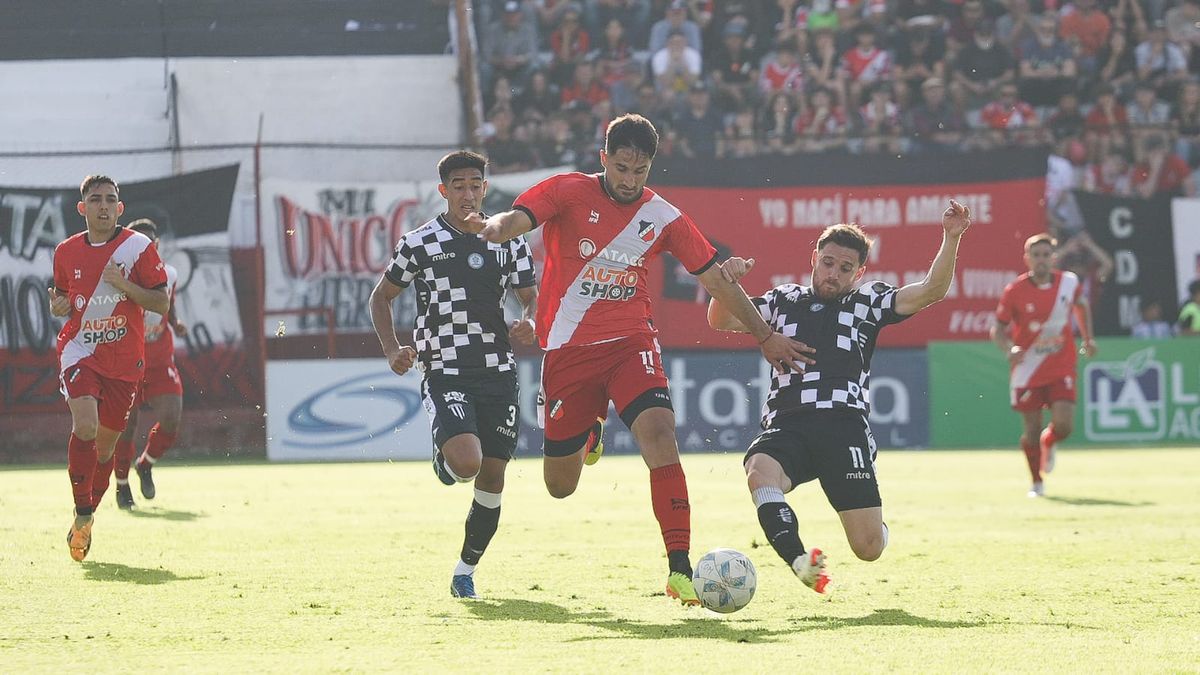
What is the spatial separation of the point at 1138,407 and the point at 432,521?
1255cm

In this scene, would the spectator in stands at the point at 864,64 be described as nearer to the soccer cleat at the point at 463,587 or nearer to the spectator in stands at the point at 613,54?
the spectator in stands at the point at 613,54

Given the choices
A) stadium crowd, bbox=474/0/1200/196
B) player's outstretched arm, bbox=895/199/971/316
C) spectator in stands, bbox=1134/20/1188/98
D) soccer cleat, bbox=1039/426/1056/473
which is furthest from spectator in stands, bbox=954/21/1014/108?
player's outstretched arm, bbox=895/199/971/316

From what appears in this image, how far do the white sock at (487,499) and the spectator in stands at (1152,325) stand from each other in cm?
1515

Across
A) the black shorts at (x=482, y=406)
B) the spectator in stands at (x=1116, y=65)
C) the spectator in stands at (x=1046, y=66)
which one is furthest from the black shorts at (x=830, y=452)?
the spectator in stands at (x=1116, y=65)

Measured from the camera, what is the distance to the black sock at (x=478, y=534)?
7.78 m

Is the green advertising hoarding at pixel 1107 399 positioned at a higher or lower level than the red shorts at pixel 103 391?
lower

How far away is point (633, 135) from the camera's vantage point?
7.13 metres

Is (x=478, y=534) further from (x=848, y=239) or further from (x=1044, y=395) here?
(x=1044, y=395)

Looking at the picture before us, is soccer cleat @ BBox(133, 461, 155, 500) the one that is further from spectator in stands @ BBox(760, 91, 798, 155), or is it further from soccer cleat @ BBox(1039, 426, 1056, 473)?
spectator in stands @ BBox(760, 91, 798, 155)

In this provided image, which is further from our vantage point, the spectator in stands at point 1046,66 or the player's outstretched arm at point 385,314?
the spectator in stands at point 1046,66

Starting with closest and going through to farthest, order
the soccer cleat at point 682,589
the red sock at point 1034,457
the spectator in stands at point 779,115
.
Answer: the soccer cleat at point 682,589 < the red sock at point 1034,457 < the spectator in stands at point 779,115

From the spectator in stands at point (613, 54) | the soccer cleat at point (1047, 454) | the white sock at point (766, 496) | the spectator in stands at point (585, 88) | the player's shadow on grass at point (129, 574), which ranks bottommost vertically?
the soccer cleat at point (1047, 454)

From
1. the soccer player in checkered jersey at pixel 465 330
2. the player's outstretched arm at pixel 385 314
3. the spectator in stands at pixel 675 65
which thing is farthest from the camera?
the spectator in stands at pixel 675 65

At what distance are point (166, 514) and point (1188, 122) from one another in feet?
52.4
